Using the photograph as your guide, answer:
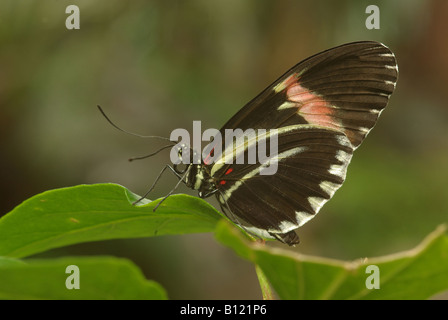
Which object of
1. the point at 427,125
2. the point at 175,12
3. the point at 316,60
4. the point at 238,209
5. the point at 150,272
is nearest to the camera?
the point at 316,60

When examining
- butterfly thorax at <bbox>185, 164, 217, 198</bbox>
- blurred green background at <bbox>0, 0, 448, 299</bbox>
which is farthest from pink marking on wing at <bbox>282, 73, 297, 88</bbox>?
blurred green background at <bbox>0, 0, 448, 299</bbox>

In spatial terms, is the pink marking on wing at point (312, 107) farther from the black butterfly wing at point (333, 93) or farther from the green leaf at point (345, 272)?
the green leaf at point (345, 272)

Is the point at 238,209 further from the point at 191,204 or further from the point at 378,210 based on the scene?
the point at 378,210

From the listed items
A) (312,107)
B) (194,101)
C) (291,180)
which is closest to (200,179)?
(291,180)

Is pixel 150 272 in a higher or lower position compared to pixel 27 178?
lower

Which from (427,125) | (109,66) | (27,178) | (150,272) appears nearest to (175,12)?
(109,66)
